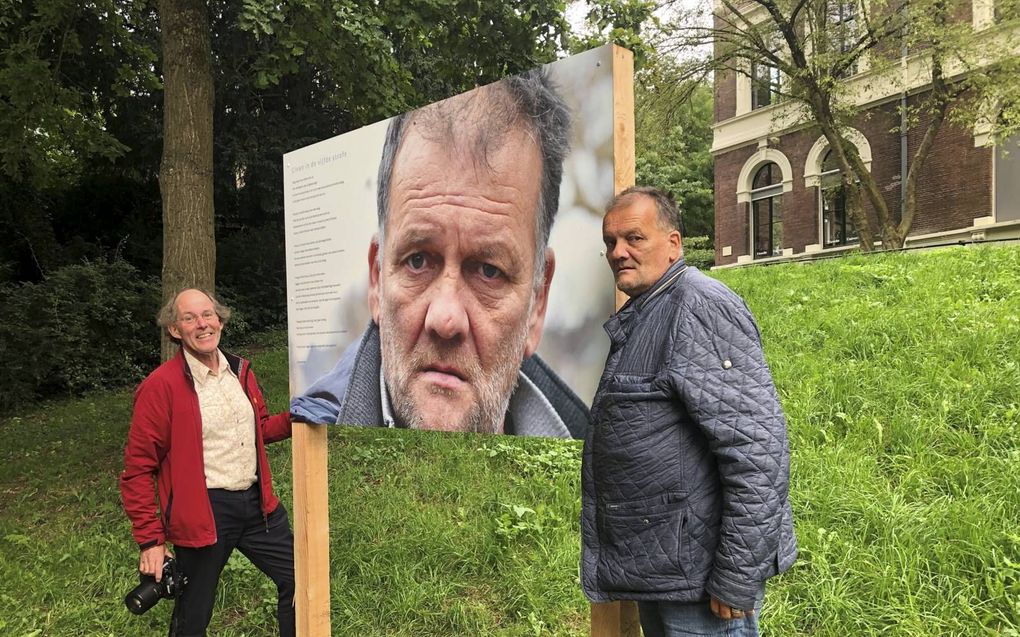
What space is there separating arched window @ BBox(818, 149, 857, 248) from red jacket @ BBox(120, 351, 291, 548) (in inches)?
876

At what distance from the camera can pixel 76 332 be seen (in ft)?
38.0

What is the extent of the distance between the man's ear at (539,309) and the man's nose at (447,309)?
325 millimetres

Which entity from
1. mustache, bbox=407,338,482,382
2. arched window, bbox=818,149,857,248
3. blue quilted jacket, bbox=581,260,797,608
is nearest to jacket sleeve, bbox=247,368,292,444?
mustache, bbox=407,338,482,382

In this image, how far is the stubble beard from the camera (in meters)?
2.52

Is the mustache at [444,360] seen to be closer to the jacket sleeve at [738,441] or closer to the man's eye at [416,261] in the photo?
the man's eye at [416,261]

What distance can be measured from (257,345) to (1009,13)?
16589 mm

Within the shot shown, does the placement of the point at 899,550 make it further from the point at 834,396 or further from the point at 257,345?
the point at 257,345

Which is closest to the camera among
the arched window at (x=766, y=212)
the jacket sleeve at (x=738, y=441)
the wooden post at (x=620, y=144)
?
the jacket sleeve at (x=738, y=441)

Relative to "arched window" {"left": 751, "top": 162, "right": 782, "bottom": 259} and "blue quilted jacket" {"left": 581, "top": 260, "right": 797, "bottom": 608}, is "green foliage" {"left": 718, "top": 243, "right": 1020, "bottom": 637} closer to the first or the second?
"blue quilted jacket" {"left": 581, "top": 260, "right": 797, "bottom": 608}

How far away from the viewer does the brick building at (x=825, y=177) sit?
58.2 feet

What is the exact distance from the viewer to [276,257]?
15188 millimetres

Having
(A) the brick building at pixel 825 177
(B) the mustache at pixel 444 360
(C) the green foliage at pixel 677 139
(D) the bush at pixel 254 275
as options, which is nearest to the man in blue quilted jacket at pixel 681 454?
(B) the mustache at pixel 444 360

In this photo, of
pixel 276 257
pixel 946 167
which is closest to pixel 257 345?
pixel 276 257

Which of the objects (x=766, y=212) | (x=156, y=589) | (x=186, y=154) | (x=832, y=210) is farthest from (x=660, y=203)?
(x=766, y=212)
